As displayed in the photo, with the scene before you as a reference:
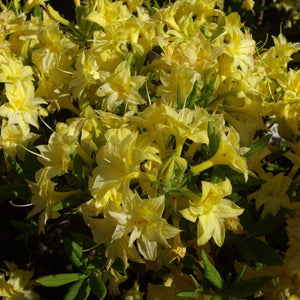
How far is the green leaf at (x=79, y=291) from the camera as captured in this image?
5.18ft

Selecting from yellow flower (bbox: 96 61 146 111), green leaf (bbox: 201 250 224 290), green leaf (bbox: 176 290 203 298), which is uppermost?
yellow flower (bbox: 96 61 146 111)

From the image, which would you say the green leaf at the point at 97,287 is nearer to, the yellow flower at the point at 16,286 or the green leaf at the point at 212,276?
the green leaf at the point at 212,276

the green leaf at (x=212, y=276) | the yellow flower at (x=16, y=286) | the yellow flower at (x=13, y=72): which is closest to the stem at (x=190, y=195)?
the green leaf at (x=212, y=276)

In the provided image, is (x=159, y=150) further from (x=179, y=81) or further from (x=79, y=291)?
(x=79, y=291)

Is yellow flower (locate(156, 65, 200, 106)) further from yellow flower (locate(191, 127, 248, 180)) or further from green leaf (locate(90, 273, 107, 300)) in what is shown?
green leaf (locate(90, 273, 107, 300))

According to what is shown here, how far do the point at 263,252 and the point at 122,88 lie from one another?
0.91 metres

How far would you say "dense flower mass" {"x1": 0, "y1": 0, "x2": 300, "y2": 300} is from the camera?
1.41m

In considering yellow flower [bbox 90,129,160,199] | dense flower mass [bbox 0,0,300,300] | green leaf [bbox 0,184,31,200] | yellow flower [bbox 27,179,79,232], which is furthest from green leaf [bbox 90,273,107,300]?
green leaf [bbox 0,184,31,200]

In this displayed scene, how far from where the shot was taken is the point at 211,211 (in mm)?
1452

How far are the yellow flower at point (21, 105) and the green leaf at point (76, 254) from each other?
0.64m

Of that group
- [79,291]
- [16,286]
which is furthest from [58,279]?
[16,286]

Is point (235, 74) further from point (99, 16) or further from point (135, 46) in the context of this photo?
point (99, 16)

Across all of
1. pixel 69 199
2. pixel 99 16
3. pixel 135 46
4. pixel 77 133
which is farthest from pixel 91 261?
pixel 99 16

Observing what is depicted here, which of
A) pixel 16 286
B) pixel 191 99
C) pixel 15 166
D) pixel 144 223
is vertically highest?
pixel 191 99
